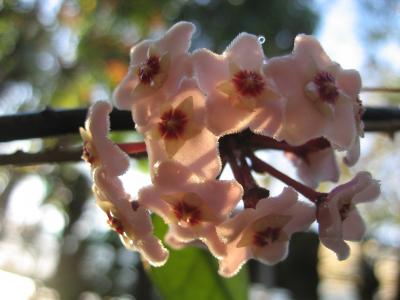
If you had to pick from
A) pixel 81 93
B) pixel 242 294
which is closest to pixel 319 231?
pixel 242 294

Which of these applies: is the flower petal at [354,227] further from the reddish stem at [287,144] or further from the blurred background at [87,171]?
the blurred background at [87,171]

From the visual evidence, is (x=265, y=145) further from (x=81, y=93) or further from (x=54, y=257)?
(x=54, y=257)

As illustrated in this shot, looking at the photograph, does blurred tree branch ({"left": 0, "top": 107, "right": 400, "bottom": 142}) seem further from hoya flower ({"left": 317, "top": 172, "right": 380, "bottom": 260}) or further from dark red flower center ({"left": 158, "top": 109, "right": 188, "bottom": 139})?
hoya flower ({"left": 317, "top": 172, "right": 380, "bottom": 260})

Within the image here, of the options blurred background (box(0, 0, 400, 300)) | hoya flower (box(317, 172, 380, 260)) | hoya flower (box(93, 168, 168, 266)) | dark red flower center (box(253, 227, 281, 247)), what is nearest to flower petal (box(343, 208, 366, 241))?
hoya flower (box(317, 172, 380, 260))

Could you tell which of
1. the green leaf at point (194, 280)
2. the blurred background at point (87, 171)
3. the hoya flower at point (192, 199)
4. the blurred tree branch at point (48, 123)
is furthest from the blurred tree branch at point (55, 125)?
the blurred background at point (87, 171)

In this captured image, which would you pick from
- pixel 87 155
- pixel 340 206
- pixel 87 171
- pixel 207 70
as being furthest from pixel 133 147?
pixel 87 171

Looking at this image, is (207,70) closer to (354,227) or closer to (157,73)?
(157,73)
